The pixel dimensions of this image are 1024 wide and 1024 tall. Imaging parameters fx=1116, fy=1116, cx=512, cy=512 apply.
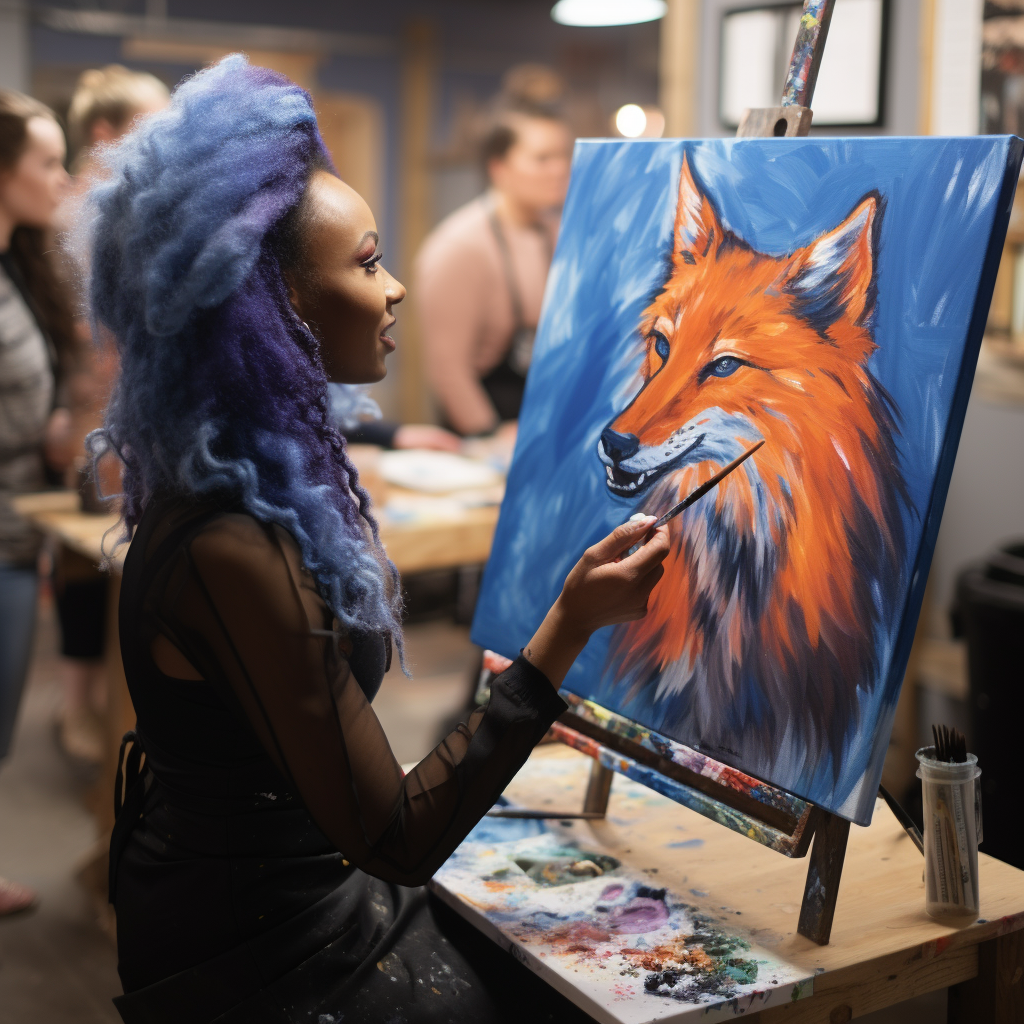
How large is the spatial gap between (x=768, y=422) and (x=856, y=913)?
0.45m

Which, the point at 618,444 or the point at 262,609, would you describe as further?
the point at 618,444

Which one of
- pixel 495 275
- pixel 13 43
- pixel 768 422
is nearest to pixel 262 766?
pixel 768 422

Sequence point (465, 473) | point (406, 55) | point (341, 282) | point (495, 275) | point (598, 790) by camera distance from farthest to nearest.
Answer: point (406, 55) < point (495, 275) < point (465, 473) < point (598, 790) < point (341, 282)

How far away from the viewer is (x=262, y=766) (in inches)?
37.7

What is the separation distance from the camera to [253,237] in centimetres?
89

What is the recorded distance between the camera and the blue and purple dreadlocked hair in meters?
0.88

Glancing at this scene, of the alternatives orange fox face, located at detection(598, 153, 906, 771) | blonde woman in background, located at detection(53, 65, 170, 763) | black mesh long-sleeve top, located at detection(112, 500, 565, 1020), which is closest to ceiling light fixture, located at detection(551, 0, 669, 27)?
blonde woman in background, located at detection(53, 65, 170, 763)

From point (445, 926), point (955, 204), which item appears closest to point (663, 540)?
point (955, 204)

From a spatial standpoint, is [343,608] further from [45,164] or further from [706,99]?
[706,99]

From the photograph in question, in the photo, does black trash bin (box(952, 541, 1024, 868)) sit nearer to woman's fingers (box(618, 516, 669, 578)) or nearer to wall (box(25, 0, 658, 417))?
woman's fingers (box(618, 516, 669, 578))

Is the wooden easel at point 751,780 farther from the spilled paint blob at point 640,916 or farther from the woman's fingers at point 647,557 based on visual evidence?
the woman's fingers at point 647,557

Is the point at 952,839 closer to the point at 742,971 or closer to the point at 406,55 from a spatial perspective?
the point at 742,971

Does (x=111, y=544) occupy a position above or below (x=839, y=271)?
below

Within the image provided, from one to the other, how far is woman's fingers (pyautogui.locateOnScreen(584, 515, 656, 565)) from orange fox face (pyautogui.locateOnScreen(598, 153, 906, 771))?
120mm
